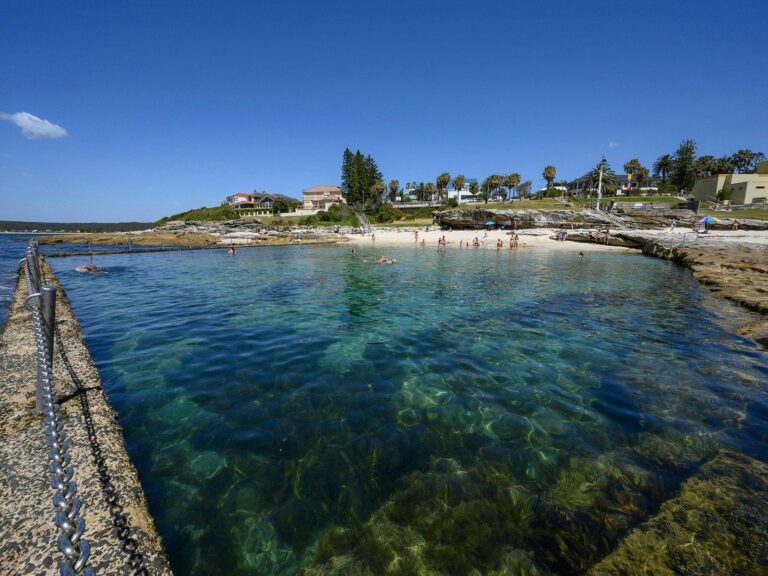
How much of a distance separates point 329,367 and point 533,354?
212 inches

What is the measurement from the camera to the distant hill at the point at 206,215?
351 feet

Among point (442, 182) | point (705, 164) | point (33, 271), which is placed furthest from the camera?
point (442, 182)

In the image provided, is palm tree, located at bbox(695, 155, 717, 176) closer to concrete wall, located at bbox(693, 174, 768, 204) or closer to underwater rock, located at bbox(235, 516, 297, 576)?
concrete wall, located at bbox(693, 174, 768, 204)

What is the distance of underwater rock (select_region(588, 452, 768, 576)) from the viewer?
3129mm

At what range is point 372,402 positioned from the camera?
6312 millimetres

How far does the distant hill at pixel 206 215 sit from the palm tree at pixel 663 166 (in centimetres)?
14489

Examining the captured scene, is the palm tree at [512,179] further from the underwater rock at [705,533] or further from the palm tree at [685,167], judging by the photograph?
the underwater rock at [705,533]

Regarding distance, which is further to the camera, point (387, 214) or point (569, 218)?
point (387, 214)

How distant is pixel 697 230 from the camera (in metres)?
49.3

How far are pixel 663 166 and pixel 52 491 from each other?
15570cm

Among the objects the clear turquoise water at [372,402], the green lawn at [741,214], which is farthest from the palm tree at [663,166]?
the clear turquoise water at [372,402]

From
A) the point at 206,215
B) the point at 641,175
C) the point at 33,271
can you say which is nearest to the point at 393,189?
the point at 206,215

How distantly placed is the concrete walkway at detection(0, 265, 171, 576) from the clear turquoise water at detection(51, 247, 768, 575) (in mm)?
577

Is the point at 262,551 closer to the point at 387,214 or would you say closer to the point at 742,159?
the point at 387,214
